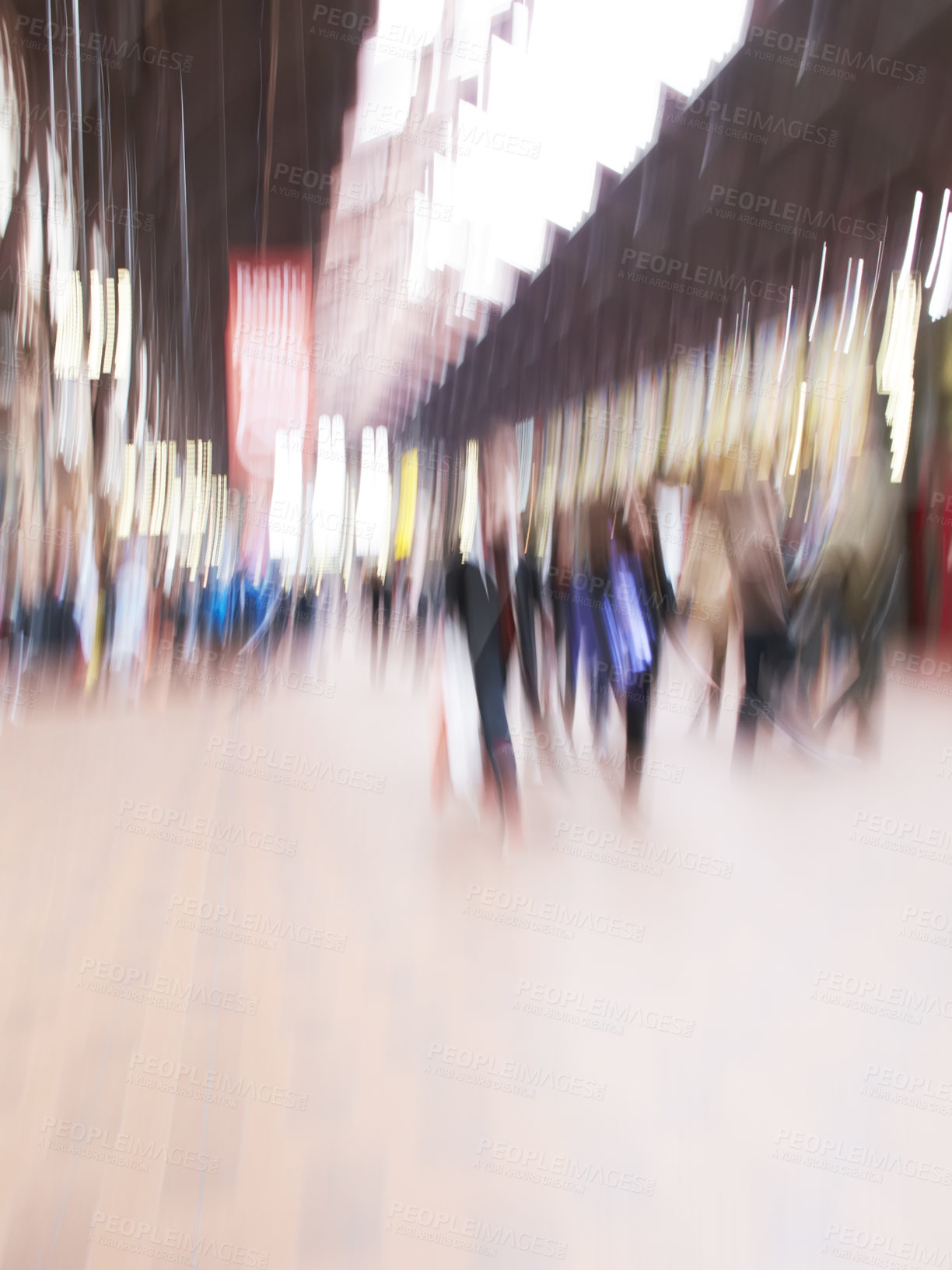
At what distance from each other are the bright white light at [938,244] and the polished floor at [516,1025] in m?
1.16

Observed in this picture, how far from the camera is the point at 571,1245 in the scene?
145cm

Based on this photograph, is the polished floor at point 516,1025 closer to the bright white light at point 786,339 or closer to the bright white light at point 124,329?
the bright white light at point 786,339

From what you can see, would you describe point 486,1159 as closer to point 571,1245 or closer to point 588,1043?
point 571,1245

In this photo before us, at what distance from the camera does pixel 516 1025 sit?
76.7 inches

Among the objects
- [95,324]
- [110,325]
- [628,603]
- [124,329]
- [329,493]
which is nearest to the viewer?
[628,603]

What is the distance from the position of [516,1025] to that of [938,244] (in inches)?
97.5

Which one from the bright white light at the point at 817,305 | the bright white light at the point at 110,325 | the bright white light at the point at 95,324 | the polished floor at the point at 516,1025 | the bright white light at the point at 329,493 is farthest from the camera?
the bright white light at the point at 329,493

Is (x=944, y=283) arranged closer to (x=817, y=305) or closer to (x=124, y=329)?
(x=817, y=305)

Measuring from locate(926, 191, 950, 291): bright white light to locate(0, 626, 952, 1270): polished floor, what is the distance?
1.16 meters

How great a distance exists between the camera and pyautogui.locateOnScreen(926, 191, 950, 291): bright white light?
2.48 meters

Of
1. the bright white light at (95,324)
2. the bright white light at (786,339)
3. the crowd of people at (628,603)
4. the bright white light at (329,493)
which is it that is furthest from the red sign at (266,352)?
the bright white light at (786,339)

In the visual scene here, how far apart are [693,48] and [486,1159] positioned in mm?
3351

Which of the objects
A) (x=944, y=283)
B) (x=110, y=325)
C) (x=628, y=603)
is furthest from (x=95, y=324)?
(x=944, y=283)

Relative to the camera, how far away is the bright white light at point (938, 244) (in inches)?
97.5
